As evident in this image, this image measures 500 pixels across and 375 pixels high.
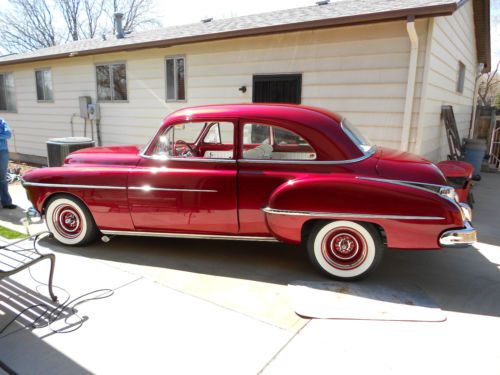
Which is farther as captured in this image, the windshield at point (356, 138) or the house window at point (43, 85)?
the house window at point (43, 85)

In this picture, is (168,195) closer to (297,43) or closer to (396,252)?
(396,252)

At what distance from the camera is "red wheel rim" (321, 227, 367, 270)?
352 cm

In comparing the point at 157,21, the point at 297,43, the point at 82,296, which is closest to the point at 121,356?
the point at 82,296

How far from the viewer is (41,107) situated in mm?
11234

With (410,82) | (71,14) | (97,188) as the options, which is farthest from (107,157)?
(71,14)

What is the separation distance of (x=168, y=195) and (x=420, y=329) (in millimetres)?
2614

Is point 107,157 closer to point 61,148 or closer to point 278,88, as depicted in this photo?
point 61,148

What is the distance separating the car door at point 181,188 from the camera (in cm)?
381

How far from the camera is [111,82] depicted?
30.6 feet

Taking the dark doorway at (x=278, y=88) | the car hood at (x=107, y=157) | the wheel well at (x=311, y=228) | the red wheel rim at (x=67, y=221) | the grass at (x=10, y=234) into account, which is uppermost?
the dark doorway at (x=278, y=88)

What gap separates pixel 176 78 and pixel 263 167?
5250mm

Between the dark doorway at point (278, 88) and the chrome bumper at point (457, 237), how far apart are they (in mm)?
4060

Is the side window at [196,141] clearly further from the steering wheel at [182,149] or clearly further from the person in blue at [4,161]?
the person in blue at [4,161]

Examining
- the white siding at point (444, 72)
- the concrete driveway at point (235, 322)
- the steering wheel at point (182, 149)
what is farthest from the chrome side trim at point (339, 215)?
the white siding at point (444, 72)
